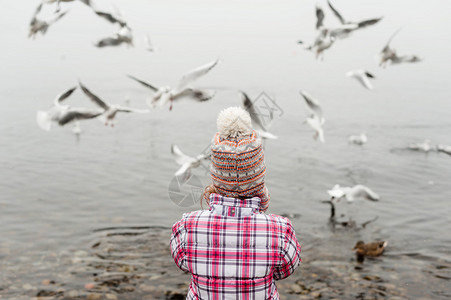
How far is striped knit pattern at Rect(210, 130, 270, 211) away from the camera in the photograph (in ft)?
7.75

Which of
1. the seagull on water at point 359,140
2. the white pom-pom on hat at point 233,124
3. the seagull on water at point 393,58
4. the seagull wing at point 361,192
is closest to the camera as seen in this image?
the white pom-pom on hat at point 233,124

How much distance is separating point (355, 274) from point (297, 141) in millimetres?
11709

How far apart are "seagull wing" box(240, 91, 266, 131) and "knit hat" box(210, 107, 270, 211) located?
3.19 meters

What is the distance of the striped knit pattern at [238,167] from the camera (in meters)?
2.36

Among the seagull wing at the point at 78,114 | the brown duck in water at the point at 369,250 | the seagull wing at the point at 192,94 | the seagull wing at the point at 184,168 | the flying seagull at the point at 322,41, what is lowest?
the brown duck in water at the point at 369,250

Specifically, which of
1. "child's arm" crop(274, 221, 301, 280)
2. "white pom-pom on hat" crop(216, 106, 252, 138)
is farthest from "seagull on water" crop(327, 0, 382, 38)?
"child's arm" crop(274, 221, 301, 280)

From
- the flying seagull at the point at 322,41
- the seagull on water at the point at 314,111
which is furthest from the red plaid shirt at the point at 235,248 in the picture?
the flying seagull at the point at 322,41

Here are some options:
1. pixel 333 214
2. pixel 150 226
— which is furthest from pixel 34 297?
pixel 333 214

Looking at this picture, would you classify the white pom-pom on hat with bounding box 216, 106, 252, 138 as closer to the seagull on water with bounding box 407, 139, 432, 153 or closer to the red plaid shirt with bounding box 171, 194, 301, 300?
the red plaid shirt with bounding box 171, 194, 301, 300

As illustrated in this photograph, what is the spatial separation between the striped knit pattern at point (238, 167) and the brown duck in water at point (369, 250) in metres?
6.13

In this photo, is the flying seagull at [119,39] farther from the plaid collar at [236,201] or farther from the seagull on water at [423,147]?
the seagull on water at [423,147]

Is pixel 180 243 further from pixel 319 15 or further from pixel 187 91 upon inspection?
pixel 319 15

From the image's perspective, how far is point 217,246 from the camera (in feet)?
7.87

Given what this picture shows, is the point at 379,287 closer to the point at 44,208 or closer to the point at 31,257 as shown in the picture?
the point at 31,257
